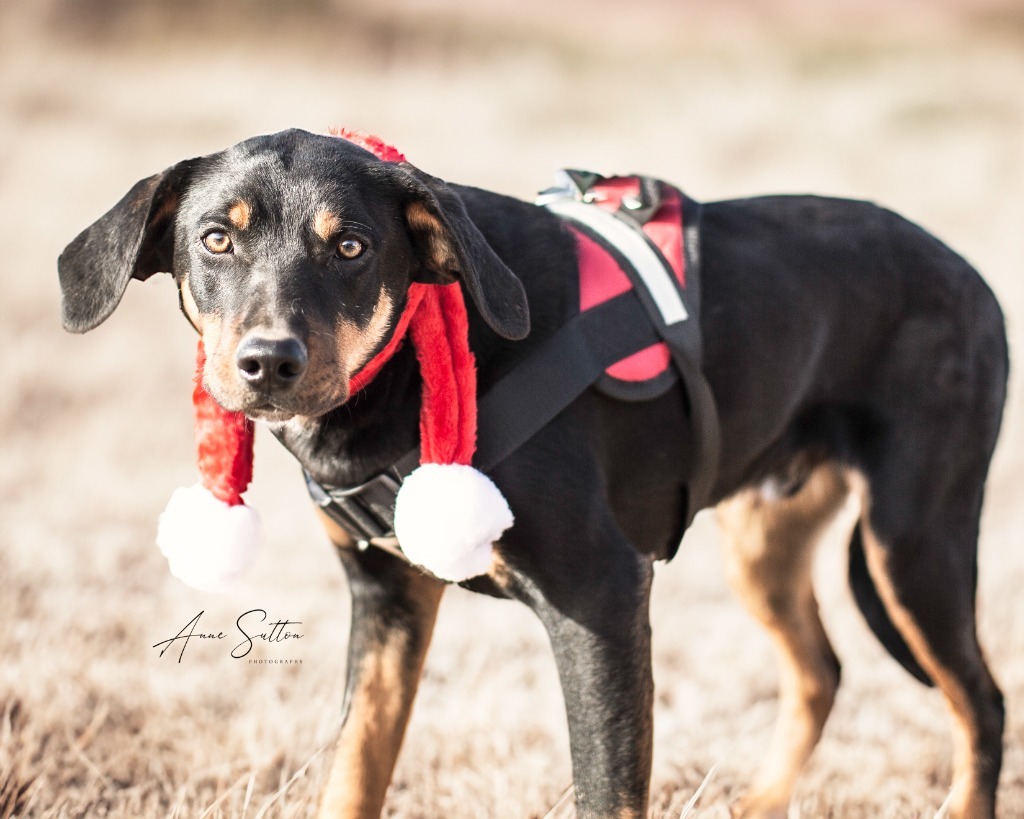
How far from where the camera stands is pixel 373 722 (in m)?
3.10

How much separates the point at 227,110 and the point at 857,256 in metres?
12.0

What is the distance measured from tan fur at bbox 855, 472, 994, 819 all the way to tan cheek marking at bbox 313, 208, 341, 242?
1.75m

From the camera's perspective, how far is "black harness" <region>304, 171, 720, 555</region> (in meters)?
2.71

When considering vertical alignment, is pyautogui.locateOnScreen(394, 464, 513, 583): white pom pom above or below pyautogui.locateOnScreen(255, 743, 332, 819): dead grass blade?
above

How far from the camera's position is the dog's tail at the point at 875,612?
361 centimetres

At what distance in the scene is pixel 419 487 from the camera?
2557mm

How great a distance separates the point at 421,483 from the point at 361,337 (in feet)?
1.06

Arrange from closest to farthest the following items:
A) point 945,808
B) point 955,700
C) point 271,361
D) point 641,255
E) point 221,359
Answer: point 271,361, point 221,359, point 641,255, point 945,808, point 955,700

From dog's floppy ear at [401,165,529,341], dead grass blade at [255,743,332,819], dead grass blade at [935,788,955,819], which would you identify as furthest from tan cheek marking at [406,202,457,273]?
dead grass blade at [935,788,955,819]

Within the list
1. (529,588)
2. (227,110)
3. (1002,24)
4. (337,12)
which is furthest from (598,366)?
(1002,24)

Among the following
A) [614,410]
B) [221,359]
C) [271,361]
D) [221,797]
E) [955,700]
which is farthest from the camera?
[955,700]

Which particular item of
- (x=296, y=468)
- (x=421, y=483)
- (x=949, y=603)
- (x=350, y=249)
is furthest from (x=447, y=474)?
(x=296, y=468)

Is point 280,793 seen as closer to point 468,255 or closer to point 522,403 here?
point 522,403

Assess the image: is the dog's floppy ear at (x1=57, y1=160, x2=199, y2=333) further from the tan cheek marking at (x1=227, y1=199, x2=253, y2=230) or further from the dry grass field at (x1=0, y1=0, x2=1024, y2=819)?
the dry grass field at (x1=0, y1=0, x2=1024, y2=819)
